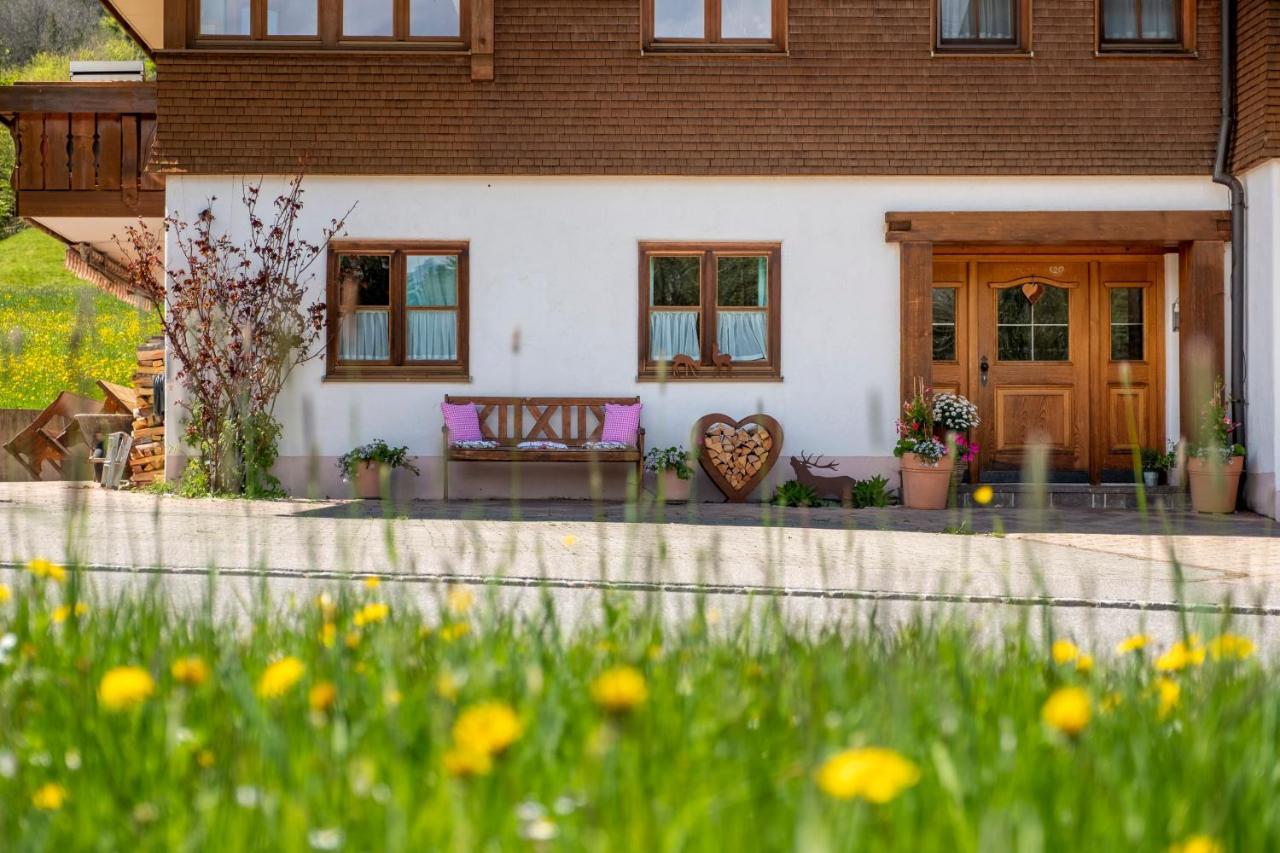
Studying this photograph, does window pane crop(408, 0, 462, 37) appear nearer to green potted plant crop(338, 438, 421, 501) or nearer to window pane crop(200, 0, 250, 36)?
window pane crop(200, 0, 250, 36)

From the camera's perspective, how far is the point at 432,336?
1465 centimetres

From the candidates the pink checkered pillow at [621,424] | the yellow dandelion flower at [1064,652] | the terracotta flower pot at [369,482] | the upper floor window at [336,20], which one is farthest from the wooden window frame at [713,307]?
the yellow dandelion flower at [1064,652]

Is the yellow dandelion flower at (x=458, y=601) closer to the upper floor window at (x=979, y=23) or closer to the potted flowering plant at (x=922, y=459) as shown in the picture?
the potted flowering plant at (x=922, y=459)

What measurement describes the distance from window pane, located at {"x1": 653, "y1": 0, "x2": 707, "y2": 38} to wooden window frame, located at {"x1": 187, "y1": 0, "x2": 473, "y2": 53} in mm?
1777

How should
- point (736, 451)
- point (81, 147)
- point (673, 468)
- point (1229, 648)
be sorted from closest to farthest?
point (1229, 648), point (673, 468), point (736, 451), point (81, 147)

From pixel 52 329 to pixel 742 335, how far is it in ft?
56.1

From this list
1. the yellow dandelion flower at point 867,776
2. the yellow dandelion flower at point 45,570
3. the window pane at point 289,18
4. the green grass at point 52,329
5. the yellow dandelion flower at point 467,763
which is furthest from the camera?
the window pane at point 289,18

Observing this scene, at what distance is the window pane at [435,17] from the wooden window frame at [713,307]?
2773mm

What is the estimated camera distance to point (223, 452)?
45.8ft

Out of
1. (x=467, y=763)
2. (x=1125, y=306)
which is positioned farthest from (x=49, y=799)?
(x=1125, y=306)

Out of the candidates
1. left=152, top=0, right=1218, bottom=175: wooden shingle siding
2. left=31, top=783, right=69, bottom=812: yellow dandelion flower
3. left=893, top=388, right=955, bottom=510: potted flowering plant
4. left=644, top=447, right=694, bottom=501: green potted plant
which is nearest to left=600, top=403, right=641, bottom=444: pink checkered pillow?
left=644, top=447, right=694, bottom=501: green potted plant

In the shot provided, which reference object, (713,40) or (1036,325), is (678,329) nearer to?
(713,40)

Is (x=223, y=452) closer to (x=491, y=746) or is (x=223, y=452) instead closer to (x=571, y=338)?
(x=571, y=338)

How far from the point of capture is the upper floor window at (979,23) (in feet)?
48.1
